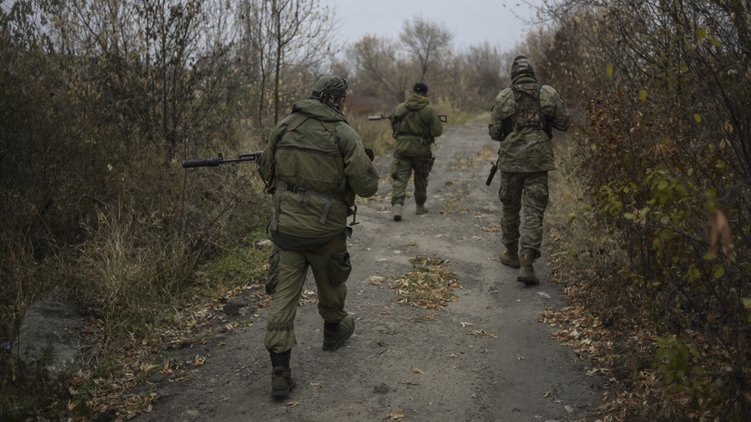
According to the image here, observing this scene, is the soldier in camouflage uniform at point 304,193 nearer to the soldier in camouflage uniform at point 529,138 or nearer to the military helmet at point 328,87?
the military helmet at point 328,87

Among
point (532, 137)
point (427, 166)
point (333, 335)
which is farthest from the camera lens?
point (427, 166)

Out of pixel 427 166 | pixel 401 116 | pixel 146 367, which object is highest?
pixel 401 116

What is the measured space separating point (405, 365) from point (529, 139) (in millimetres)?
2869

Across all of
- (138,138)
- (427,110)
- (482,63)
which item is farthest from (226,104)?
(482,63)

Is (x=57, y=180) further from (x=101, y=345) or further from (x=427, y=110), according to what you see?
(x=427, y=110)

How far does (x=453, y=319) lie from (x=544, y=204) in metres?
1.73

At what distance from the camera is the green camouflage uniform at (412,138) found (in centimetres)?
940

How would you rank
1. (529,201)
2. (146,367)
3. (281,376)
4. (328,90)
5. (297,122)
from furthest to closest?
1. (529,201)
2. (146,367)
3. (328,90)
4. (297,122)
5. (281,376)

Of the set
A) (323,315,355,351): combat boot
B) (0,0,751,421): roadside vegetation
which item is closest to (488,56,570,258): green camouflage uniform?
(0,0,751,421): roadside vegetation

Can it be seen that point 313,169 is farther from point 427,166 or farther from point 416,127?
point 427,166

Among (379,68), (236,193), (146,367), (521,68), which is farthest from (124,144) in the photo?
(379,68)

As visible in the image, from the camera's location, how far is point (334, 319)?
488 centimetres

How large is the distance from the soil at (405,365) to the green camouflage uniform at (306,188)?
491 mm

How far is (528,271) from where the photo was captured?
6477 mm
